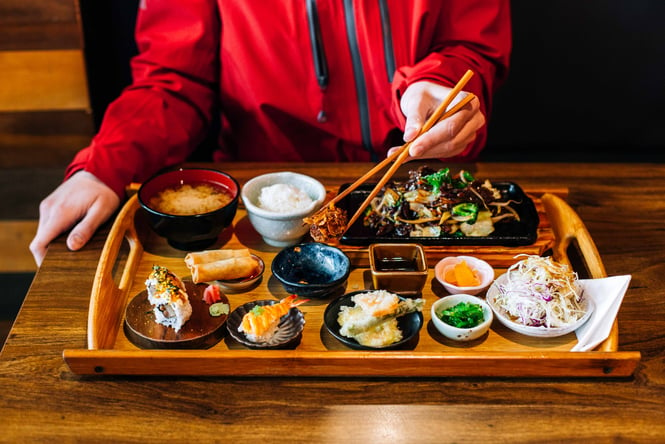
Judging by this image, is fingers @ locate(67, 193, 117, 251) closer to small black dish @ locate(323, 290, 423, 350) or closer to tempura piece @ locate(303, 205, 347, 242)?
tempura piece @ locate(303, 205, 347, 242)

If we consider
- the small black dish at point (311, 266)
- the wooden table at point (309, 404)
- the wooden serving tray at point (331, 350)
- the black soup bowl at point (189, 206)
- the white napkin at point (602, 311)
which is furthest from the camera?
the black soup bowl at point (189, 206)

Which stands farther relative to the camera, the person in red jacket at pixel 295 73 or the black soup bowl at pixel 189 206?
the person in red jacket at pixel 295 73

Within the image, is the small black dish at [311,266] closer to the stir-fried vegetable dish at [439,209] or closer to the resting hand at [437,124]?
the stir-fried vegetable dish at [439,209]

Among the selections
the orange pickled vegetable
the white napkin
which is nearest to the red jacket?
the orange pickled vegetable

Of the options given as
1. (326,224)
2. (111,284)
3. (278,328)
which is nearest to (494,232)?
(326,224)

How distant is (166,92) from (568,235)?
1.70 meters

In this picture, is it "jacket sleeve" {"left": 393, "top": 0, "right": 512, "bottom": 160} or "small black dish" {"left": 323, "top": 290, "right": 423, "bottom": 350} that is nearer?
"small black dish" {"left": 323, "top": 290, "right": 423, "bottom": 350}

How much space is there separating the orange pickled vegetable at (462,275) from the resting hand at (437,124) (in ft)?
1.30

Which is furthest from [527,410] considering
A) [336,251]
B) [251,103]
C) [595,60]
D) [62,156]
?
[62,156]

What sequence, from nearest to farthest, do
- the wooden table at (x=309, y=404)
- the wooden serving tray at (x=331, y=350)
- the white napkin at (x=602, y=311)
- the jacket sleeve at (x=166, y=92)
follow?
the wooden table at (x=309, y=404)
the wooden serving tray at (x=331, y=350)
the white napkin at (x=602, y=311)
the jacket sleeve at (x=166, y=92)

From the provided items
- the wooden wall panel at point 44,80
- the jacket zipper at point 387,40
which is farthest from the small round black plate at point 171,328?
the wooden wall panel at point 44,80

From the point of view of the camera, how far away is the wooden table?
1382 millimetres

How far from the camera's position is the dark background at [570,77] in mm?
3402

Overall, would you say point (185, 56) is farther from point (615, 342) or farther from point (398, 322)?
point (615, 342)
